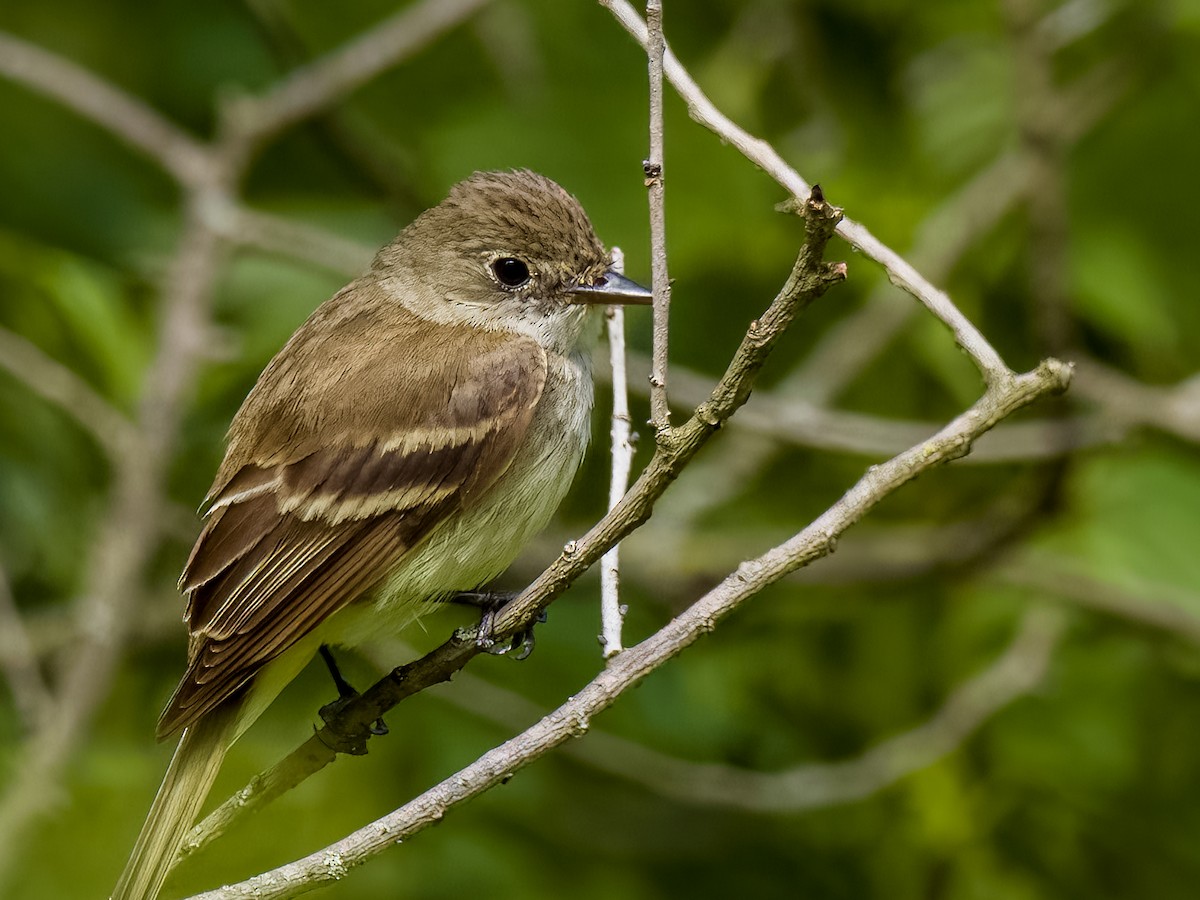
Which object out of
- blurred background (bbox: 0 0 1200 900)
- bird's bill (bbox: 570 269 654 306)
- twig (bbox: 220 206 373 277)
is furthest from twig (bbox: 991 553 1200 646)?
twig (bbox: 220 206 373 277)

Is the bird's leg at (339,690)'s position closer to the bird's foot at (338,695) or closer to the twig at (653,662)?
the bird's foot at (338,695)

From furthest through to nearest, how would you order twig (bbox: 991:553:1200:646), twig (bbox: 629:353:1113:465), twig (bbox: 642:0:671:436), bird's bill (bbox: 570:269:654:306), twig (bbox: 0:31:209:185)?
1. twig (bbox: 0:31:209:185)
2. twig (bbox: 629:353:1113:465)
3. twig (bbox: 991:553:1200:646)
4. bird's bill (bbox: 570:269:654:306)
5. twig (bbox: 642:0:671:436)

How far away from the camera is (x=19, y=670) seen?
16.4ft

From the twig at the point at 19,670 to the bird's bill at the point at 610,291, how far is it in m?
2.05

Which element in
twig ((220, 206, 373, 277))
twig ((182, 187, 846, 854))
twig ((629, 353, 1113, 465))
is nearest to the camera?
twig ((182, 187, 846, 854))

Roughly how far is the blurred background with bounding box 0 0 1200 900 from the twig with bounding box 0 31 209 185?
0.06 m

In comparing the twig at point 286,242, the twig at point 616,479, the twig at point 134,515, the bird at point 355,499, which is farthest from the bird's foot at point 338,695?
the twig at point 286,242

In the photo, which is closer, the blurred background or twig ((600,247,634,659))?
twig ((600,247,634,659))

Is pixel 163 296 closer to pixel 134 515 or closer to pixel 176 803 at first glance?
pixel 134 515

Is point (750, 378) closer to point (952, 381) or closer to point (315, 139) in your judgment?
point (952, 381)

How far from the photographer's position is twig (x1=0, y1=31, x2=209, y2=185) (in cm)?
571

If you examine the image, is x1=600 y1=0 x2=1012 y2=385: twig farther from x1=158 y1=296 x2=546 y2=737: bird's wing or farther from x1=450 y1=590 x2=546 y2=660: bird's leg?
x1=158 y1=296 x2=546 y2=737: bird's wing

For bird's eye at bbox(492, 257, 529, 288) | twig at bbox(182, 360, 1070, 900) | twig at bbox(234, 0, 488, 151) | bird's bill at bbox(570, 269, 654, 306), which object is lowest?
twig at bbox(182, 360, 1070, 900)

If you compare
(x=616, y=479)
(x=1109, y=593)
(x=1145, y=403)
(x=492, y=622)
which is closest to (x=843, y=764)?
(x=1109, y=593)
